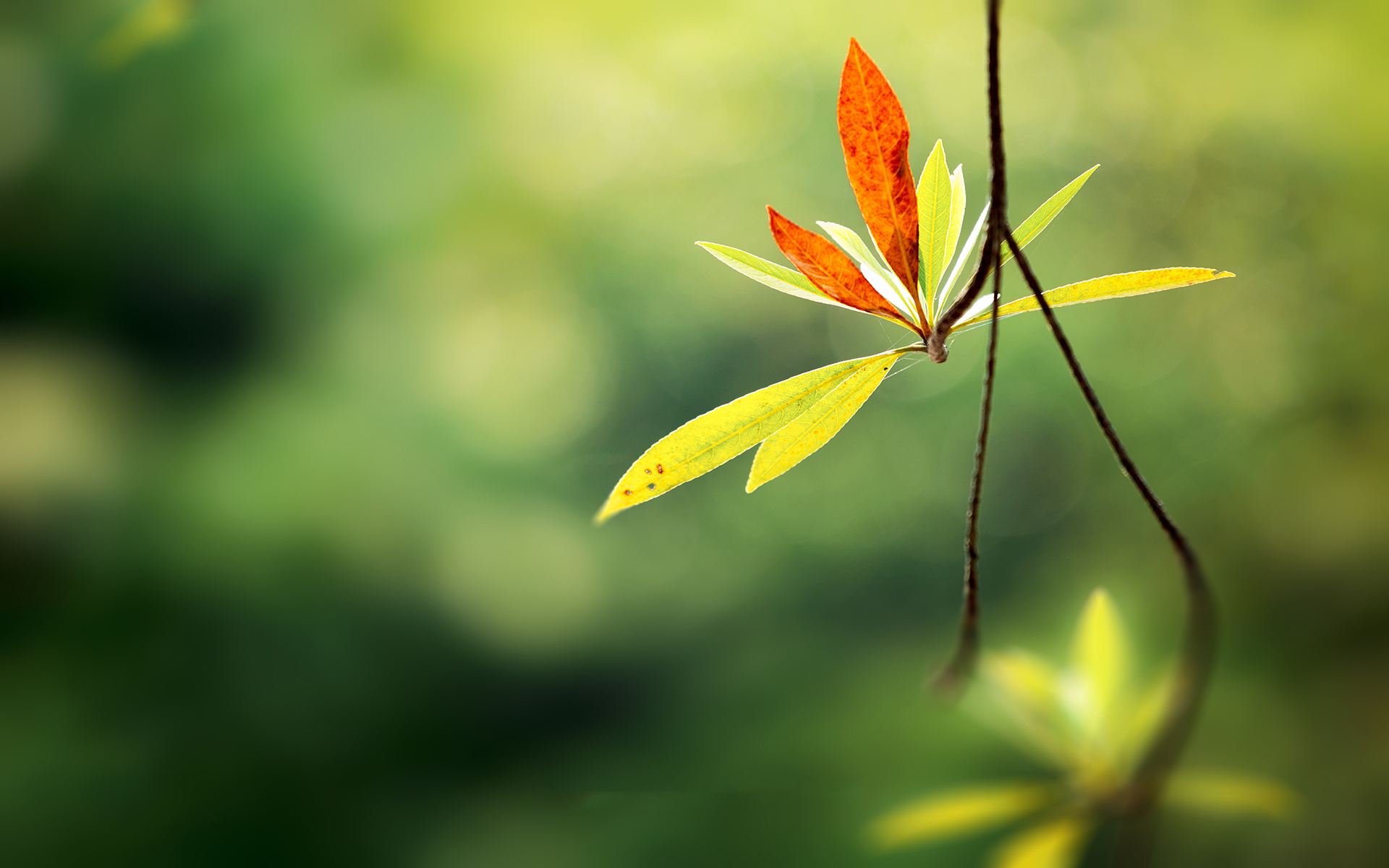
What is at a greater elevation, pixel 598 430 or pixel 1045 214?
pixel 598 430

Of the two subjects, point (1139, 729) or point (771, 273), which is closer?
point (771, 273)

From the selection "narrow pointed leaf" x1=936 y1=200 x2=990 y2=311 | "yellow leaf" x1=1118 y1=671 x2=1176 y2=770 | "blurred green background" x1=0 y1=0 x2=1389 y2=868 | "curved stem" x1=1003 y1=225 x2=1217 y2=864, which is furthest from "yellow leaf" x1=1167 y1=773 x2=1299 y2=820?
"blurred green background" x1=0 y1=0 x2=1389 y2=868

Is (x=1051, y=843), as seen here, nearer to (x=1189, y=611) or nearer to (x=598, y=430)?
(x=1189, y=611)

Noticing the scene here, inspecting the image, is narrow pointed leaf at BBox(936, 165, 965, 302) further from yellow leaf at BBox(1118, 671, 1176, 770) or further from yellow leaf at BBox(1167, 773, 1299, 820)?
yellow leaf at BBox(1118, 671, 1176, 770)

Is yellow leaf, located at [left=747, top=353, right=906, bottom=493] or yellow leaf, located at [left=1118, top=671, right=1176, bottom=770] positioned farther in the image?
yellow leaf, located at [left=1118, top=671, right=1176, bottom=770]

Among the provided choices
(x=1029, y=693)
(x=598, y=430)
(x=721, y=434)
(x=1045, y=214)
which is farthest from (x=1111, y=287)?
(x=598, y=430)

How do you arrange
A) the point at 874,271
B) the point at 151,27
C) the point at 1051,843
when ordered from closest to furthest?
the point at 874,271 < the point at 151,27 < the point at 1051,843

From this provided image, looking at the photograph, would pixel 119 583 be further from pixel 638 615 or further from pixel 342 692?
pixel 638 615
